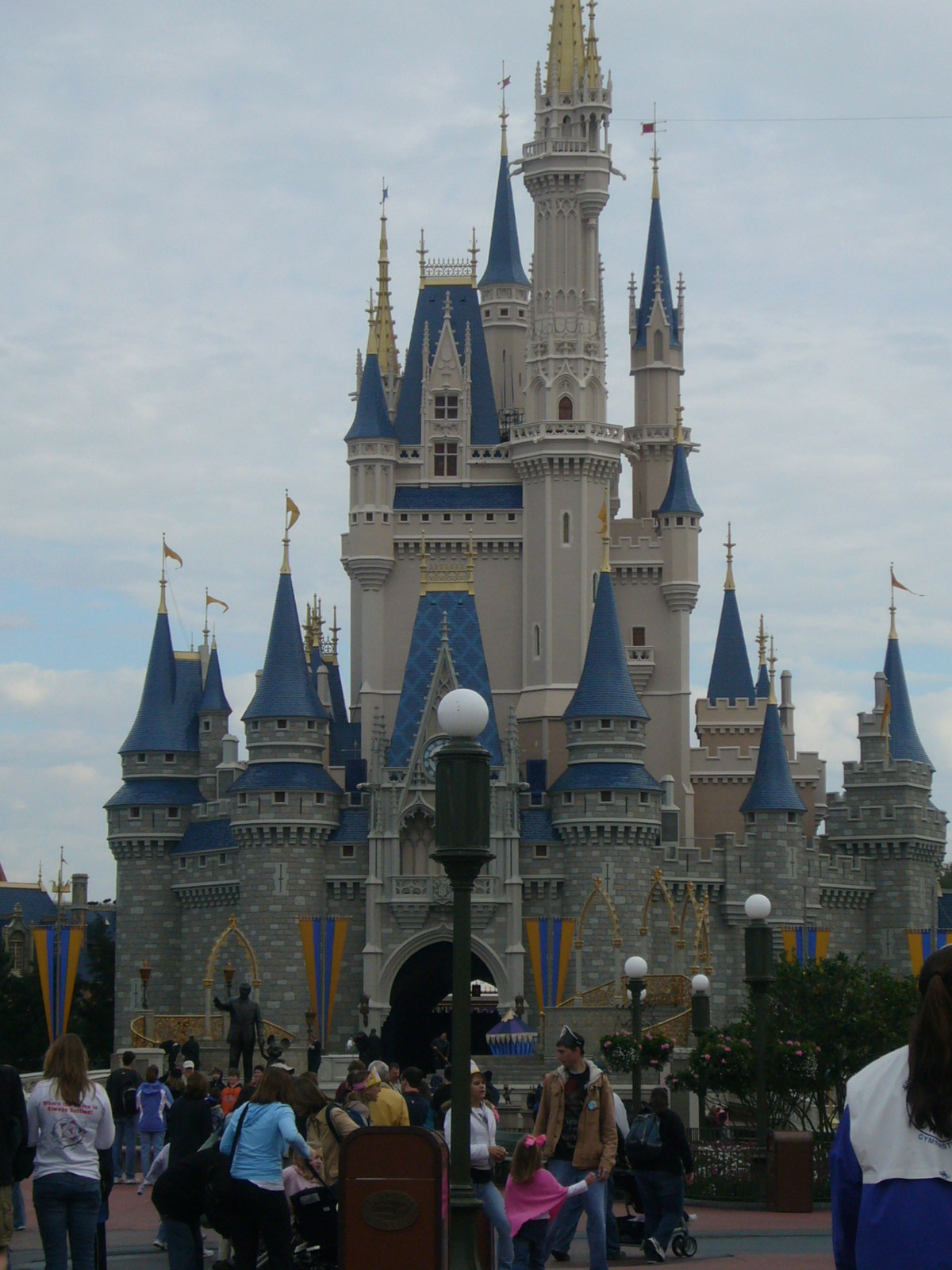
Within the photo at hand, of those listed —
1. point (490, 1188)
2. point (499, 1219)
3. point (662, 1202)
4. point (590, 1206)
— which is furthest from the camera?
point (662, 1202)

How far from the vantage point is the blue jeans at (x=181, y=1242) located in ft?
46.6

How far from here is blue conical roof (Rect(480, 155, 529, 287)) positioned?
70000mm

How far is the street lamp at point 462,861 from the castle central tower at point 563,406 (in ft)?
163

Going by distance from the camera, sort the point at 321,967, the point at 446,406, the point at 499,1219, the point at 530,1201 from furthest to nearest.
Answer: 1. the point at 446,406
2. the point at 321,967
3. the point at 530,1201
4. the point at 499,1219

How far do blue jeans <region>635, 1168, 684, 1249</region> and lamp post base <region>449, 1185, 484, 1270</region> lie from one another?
476cm

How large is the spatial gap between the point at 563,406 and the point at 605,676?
8836 mm

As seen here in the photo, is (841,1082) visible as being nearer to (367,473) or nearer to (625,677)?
(625,677)

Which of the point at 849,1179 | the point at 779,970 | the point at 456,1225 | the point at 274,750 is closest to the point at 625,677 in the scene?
the point at 274,750

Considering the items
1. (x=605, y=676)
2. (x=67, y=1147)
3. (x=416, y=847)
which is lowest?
(x=67, y=1147)

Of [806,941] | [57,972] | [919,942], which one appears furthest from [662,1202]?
[919,942]

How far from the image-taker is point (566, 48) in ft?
218

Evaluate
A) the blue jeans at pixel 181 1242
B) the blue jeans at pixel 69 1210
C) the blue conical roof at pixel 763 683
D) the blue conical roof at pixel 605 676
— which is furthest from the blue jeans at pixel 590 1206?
the blue conical roof at pixel 763 683

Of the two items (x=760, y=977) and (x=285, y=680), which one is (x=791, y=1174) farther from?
(x=285, y=680)

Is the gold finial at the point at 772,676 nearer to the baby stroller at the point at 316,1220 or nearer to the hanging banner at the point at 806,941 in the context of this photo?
the hanging banner at the point at 806,941
